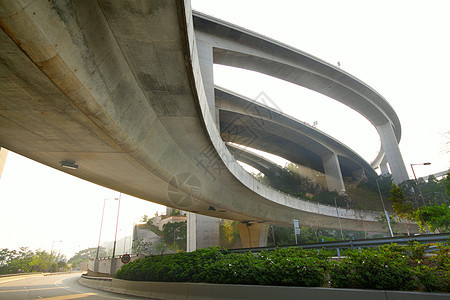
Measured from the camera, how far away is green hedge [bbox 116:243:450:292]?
16.6 ft

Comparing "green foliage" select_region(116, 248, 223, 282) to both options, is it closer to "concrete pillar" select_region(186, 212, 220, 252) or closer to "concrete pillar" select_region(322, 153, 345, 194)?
"concrete pillar" select_region(186, 212, 220, 252)

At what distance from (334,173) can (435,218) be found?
88.4 ft

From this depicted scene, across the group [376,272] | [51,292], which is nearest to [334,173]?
[51,292]

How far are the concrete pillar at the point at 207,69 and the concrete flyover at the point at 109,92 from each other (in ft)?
30.7

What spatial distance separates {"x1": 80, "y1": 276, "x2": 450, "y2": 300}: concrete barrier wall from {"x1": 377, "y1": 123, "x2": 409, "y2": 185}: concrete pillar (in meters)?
55.5

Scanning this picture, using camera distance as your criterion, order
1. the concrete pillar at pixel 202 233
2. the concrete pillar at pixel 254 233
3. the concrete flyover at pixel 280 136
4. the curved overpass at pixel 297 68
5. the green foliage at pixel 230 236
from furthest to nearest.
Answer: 1. the green foliage at pixel 230 236
2. the concrete flyover at pixel 280 136
3. the concrete pillar at pixel 254 233
4. the curved overpass at pixel 297 68
5. the concrete pillar at pixel 202 233

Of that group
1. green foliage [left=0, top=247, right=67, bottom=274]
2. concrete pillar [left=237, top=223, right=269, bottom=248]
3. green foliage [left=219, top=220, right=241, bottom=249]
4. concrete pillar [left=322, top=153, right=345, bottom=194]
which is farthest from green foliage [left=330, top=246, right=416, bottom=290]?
green foliage [left=0, top=247, right=67, bottom=274]

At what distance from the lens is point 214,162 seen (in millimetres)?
13039

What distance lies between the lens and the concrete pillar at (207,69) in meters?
21.6

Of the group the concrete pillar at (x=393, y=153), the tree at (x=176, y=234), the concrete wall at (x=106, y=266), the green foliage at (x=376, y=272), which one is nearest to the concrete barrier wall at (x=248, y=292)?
the green foliage at (x=376, y=272)

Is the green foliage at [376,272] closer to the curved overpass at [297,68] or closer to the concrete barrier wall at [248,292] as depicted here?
the concrete barrier wall at [248,292]

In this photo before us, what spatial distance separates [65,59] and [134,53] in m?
1.78

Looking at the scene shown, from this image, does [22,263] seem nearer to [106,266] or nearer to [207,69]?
[106,266]

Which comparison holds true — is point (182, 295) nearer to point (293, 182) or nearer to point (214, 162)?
point (214, 162)
